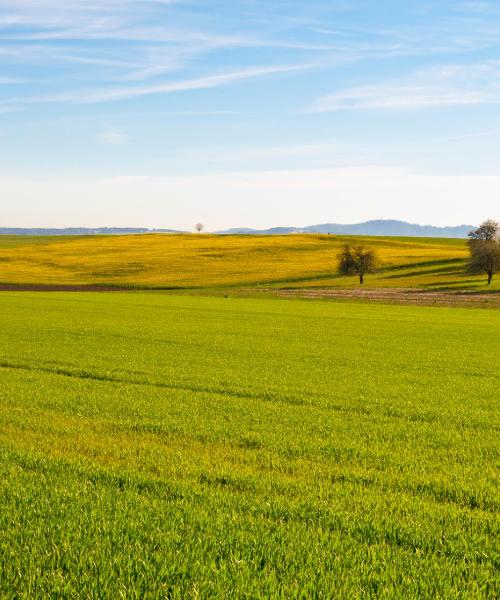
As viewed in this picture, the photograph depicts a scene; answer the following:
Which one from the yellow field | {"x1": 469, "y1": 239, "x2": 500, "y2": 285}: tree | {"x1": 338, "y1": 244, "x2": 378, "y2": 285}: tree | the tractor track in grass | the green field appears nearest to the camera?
the green field

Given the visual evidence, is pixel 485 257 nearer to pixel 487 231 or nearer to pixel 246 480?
pixel 487 231

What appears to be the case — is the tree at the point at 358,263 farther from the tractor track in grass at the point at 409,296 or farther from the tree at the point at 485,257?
the tree at the point at 485,257

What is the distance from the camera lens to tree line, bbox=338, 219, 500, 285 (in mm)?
91312

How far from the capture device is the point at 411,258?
387ft

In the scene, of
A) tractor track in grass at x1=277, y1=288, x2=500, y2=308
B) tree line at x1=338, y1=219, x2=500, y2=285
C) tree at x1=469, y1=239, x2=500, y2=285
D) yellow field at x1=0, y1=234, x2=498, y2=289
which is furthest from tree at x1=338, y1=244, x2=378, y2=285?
tree at x1=469, y1=239, x2=500, y2=285

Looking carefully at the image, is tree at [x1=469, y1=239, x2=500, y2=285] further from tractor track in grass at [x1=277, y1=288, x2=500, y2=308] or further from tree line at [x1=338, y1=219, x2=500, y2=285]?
tractor track in grass at [x1=277, y1=288, x2=500, y2=308]

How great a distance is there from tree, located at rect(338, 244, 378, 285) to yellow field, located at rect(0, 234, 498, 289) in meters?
1.80

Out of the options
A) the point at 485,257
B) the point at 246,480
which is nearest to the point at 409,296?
the point at 485,257

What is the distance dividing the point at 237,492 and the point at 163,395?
7.62 meters

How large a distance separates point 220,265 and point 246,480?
338ft

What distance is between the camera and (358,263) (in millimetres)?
98125

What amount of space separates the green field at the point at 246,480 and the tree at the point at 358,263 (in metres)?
76.7

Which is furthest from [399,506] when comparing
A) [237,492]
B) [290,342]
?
[290,342]

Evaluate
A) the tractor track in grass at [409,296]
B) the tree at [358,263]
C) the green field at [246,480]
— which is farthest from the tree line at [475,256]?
the green field at [246,480]
